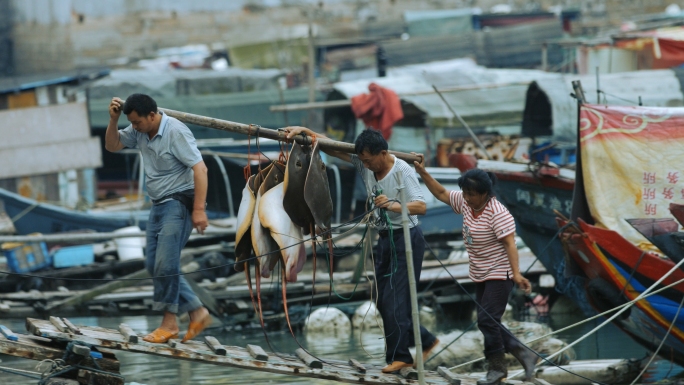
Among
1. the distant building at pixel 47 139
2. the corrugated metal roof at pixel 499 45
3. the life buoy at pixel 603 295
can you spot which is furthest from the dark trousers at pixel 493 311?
the corrugated metal roof at pixel 499 45

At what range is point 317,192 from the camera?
614 centimetres

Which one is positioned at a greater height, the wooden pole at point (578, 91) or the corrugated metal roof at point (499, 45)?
the wooden pole at point (578, 91)

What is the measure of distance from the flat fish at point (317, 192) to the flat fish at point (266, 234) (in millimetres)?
259

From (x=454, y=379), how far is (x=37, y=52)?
2883 centimetres

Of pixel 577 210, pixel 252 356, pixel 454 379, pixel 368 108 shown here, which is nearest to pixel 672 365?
pixel 577 210

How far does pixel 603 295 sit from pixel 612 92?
662cm

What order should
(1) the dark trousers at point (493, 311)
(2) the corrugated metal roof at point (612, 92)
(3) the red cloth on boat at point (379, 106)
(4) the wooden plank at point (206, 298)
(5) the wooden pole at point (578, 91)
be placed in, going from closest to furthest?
1. (1) the dark trousers at point (493, 311)
2. (5) the wooden pole at point (578, 91)
3. (4) the wooden plank at point (206, 298)
4. (2) the corrugated metal roof at point (612, 92)
5. (3) the red cloth on boat at point (379, 106)

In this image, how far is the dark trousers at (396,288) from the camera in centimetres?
611

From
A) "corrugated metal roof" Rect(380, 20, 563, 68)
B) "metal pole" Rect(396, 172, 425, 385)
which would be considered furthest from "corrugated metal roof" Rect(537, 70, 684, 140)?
"corrugated metal roof" Rect(380, 20, 563, 68)

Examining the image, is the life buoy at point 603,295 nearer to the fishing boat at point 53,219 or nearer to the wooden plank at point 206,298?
the wooden plank at point 206,298

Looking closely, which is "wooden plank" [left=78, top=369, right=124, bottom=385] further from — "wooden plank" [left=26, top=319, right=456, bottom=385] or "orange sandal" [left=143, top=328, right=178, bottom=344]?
"orange sandal" [left=143, top=328, right=178, bottom=344]

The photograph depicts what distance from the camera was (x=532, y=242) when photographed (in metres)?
10.6

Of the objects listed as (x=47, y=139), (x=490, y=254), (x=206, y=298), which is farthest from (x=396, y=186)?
(x=47, y=139)

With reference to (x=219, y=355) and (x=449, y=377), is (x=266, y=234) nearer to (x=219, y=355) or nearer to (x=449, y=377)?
(x=219, y=355)
